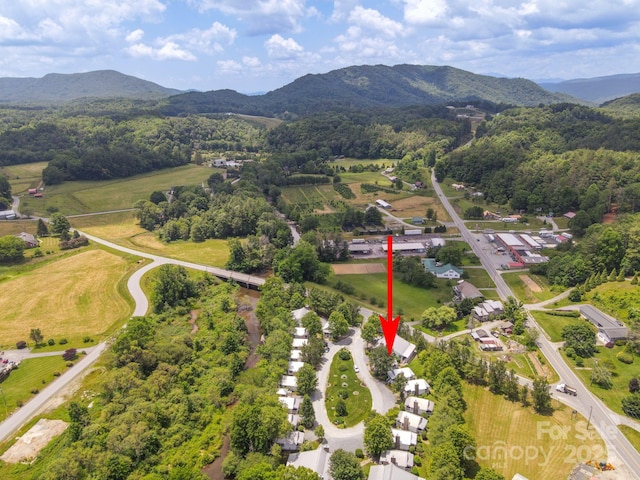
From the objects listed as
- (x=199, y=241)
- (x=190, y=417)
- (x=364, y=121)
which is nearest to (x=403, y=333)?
(x=190, y=417)

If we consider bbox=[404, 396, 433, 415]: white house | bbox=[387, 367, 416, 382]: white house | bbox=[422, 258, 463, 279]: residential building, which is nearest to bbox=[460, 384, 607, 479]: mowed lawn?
bbox=[404, 396, 433, 415]: white house

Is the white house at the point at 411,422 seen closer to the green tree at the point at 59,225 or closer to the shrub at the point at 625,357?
the shrub at the point at 625,357

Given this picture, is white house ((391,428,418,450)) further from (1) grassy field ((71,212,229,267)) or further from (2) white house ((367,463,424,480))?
(1) grassy field ((71,212,229,267))

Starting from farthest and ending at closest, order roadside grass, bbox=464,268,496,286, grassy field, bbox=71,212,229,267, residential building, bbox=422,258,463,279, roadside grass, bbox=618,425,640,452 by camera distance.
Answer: grassy field, bbox=71,212,229,267 < residential building, bbox=422,258,463,279 < roadside grass, bbox=464,268,496,286 < roadside grass, bbox=618,425,640,452

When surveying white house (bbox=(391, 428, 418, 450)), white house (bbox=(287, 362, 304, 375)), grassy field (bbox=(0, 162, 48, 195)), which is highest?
grassy field (bbox=(0, 162, 48, 195))

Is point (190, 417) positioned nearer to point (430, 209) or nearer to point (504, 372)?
point (504, 372)

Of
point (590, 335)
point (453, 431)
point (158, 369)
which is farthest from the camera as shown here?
point (590, 335)

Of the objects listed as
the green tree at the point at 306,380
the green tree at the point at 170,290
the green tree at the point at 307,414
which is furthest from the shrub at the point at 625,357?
the green tree at the point at 170,290
